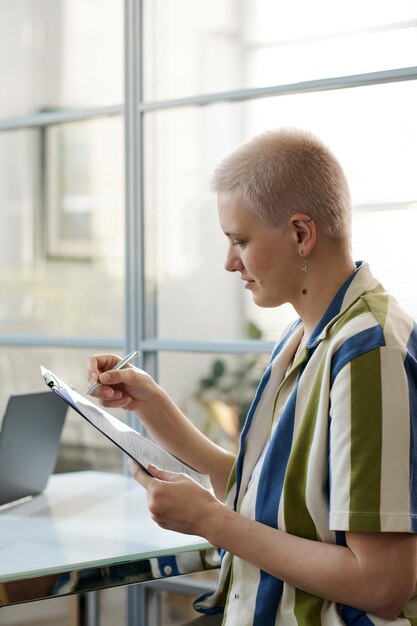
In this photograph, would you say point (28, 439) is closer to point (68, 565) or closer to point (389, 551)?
point (68, 565)

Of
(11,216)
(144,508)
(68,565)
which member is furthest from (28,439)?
(11,216)

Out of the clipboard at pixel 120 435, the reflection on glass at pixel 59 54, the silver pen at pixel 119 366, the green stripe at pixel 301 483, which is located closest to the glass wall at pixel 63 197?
the reflection on glass at pixel 59 54

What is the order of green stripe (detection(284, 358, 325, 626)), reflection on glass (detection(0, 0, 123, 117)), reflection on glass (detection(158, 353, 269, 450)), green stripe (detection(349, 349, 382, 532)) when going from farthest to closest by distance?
1. reflection on glass (detection(0, 0, 123, 117))
2. reflection on glass (detection(158, 353, 269, 450))
3. green stripe (detection(284, 358, 325, 626))
4. green stripe (detection(349, 349, 382, 532))

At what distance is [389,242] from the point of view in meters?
2.02

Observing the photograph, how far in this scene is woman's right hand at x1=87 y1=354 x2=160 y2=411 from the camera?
1.76 m

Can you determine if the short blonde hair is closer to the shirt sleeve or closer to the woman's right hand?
the shirt sleeve

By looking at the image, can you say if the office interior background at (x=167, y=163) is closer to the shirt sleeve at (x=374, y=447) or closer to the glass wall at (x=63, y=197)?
the glass wall at (x=63, y=197)

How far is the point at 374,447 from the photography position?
1.30 meters

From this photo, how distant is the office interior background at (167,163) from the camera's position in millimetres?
2049

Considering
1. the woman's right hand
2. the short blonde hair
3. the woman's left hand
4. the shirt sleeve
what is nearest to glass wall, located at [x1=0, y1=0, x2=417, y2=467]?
the woman's right hand

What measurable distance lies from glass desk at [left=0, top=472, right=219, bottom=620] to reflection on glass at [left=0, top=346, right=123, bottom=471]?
64cm

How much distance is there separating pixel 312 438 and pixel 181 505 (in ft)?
0.79

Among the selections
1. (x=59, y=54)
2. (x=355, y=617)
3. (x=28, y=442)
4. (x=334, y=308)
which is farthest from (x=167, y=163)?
(x=355, y=617)

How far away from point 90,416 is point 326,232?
20.2 inches
